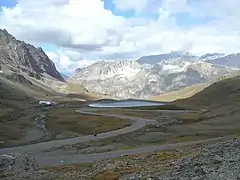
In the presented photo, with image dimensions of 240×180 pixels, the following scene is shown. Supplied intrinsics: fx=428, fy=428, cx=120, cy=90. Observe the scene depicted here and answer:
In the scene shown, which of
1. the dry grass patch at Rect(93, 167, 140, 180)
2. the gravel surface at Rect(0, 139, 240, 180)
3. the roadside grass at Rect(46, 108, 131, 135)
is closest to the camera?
the gravel surface at Rect(0, 139, 240, 180)

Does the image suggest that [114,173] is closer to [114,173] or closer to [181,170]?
[114,173]

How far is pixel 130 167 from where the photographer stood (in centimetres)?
6969

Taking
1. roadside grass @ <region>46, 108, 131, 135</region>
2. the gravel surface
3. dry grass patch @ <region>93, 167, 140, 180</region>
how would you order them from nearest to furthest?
the gravel surface → dry grass patch @ <region>93, 167, 140, 180</region> → roadside grass @ <region>46, 108, 131, 135</region>

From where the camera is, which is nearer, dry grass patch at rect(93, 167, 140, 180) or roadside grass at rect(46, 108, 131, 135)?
dry grass patch at rect(93, 167, 140, 180)

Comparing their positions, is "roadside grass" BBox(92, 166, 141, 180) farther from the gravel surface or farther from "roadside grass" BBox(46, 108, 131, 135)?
"roadside grass" BBox(46, 108, 131, 135)

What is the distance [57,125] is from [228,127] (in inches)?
2882

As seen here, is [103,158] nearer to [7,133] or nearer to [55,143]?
[55,143]

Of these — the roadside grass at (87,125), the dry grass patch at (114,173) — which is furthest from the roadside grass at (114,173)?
the roadside grass at (87,125)

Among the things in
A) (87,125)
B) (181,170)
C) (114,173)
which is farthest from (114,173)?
(87,125)

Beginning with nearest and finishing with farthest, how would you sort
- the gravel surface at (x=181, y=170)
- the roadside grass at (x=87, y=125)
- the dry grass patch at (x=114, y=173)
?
the gravel surface at (x=181, y=170) < the dry grass patch at (x=114, y=173) < the roadside grass at (x=87, y=125)

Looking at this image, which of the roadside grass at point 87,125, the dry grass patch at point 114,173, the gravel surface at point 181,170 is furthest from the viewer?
the roadside grass at point 87,125

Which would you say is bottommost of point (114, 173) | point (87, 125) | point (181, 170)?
point (87, 125)

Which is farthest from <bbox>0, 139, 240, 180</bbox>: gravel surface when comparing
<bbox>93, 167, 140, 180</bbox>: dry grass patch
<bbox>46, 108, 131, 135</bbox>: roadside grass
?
<bbox>46, 108, 131, 135</bbox>: roadside grass

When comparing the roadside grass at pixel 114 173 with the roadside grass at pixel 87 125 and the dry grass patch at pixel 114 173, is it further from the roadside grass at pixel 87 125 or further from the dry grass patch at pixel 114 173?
the roadside grass at pixel 87 125
